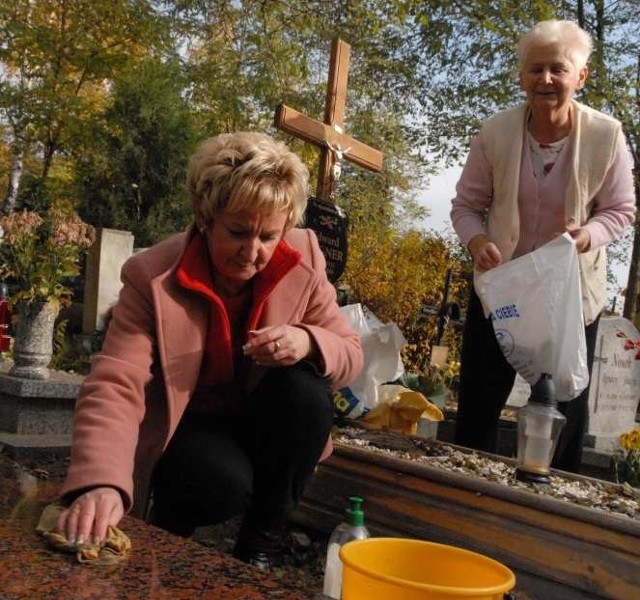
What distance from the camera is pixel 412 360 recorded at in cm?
1034

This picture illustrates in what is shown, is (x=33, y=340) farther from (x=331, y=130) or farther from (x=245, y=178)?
(x=245, y=178)

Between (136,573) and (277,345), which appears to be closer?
(136,573)

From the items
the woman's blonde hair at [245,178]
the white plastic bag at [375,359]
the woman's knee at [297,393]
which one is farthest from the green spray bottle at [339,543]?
the white plastic bag at [375,359]

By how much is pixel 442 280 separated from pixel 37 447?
851cm

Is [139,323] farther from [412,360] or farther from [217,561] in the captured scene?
[412,360]

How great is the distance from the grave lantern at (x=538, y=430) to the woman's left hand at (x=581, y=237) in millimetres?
441

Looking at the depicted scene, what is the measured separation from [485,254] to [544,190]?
0.34 meters

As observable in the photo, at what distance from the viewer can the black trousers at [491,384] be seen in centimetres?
327

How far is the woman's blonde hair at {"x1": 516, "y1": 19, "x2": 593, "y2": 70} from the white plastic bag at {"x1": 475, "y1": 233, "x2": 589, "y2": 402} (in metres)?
0.63

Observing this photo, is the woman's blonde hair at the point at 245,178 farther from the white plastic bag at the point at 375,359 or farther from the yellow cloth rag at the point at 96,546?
the white plastic bag at the point at 375,359

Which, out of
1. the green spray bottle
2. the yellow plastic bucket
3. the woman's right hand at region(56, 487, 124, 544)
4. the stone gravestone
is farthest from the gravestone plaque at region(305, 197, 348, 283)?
the stone gravestone

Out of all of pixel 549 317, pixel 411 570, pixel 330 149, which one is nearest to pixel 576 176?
pixel 549 317

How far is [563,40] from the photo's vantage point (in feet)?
9.89

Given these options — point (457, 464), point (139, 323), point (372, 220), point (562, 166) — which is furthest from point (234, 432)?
point (372, 220)
